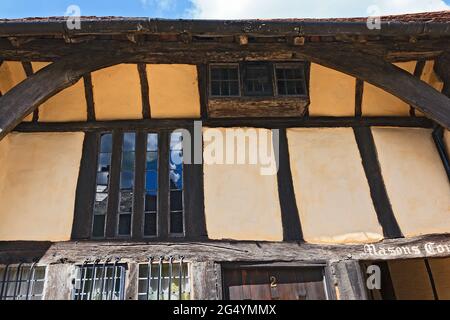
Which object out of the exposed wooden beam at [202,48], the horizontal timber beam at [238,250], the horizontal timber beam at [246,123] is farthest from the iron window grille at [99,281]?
the exposed wooden beam at [202,48]

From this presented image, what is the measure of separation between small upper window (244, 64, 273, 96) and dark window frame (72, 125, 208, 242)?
3.31 feet

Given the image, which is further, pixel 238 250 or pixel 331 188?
pixel 331 188

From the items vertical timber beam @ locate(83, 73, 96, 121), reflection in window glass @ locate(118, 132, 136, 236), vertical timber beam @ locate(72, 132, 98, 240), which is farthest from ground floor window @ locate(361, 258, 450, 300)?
vertical timber beam @ locate(83, 73, 96, 121)

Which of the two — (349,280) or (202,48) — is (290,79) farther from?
(349,280)

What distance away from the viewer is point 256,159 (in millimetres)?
6051

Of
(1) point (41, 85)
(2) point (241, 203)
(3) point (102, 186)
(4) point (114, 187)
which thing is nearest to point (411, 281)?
(2) point (241, 203)

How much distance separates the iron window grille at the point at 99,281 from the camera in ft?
16.4

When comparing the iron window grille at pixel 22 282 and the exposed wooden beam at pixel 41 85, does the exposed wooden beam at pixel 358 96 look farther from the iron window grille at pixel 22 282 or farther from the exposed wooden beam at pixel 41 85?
the iron window grille at pixel 22 282

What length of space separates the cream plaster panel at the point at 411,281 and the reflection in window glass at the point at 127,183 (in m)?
4.20

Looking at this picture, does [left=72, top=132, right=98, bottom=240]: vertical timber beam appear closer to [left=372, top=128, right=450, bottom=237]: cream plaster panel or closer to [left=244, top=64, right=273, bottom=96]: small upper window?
[left=244, top=64, right=273, bottom=96]: small upper window

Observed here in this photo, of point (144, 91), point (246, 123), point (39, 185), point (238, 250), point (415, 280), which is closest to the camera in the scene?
point (238, 250)

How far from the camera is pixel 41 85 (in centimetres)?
470

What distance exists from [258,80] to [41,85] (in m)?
2.78

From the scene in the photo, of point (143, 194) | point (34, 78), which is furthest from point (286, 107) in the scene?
point (34, 78)
